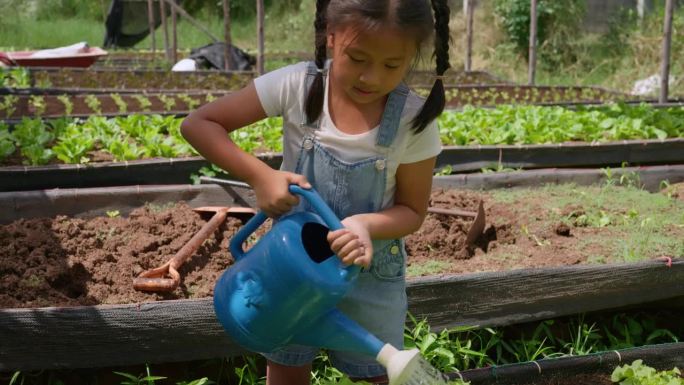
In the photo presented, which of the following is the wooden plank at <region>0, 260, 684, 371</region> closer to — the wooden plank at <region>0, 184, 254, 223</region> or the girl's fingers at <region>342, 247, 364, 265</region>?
the girl's fingers at <region>342, 247, 364, 265</region>

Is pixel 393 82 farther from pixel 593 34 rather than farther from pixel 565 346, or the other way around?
pixel 593 34

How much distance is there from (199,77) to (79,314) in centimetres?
760

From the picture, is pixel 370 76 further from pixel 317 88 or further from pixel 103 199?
pixel 103 199

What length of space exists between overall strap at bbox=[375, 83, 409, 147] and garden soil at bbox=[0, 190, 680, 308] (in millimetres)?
1464

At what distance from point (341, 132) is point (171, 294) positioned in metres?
1.42

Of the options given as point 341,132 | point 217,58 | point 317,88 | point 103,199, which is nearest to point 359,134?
point 341,132

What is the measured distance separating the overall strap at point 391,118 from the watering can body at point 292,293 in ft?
0.81

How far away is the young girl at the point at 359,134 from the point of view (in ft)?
5.93

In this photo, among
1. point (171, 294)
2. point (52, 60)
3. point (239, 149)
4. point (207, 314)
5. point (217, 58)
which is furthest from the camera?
point (217, 58)

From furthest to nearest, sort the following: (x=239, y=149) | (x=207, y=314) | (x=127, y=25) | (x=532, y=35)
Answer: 1. (x=127, y=25)
2. (x=532, y=35)
3. (x=207, y=314)
4. (x=239, y=149)

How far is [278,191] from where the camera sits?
1.80 meters

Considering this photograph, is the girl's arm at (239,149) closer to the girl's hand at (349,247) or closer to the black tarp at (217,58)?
the girl's hand at (349,247)

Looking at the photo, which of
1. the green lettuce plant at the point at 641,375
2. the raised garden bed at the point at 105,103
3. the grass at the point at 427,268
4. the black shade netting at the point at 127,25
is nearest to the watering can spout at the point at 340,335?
the green lettuce plant at the point at 641,375

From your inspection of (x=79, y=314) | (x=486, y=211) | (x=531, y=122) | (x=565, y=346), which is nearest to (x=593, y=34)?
(x=531, y=122)
